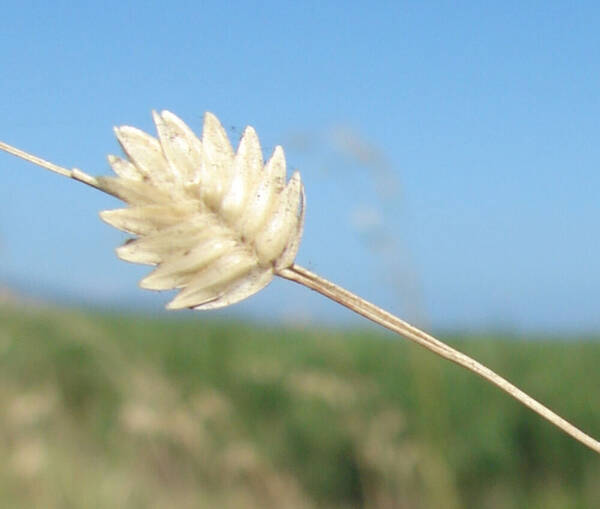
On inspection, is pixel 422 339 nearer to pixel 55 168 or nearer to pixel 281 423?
pixel 55 168

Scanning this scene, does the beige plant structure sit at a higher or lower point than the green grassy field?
lower

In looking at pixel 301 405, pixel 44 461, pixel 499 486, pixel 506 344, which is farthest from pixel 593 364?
pixel 44 461

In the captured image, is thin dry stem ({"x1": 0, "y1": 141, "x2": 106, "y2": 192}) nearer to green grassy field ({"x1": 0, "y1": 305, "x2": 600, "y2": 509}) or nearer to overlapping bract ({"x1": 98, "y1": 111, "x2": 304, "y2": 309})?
overlapping bract ({"x1": 98, "y1": 111, "x2": 304, "y2": 309})

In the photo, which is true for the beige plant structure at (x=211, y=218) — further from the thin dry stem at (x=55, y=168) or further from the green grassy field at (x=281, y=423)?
the green grassy field at (x=281, y=423)

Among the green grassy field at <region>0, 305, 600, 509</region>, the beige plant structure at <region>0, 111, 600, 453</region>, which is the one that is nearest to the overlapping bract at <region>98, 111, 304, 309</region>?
the beige plant structure at <region>0, 111, 600, 453</region>

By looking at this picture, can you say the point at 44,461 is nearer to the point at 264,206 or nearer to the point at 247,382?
the point at 247,382
